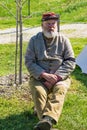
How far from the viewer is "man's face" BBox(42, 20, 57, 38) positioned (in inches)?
247

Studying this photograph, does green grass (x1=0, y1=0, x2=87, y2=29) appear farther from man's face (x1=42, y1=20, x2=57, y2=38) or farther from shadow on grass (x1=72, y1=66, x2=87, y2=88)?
man's face (x1=42, y1=20, x2=57, y2=38)

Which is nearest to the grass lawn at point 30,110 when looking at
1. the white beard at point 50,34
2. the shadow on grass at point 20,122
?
the shadow on grass at point 20,122

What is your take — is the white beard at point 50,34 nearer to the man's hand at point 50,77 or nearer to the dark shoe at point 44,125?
the man's hand at point 50,77

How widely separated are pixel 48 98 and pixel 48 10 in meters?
15.0

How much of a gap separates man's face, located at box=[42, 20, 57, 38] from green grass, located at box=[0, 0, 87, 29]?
10.7m

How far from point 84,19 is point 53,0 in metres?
4.93

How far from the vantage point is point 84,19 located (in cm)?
1833

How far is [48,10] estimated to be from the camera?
20.7 meters

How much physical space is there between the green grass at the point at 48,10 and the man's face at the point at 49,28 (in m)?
10.7

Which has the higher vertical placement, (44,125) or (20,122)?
(44,125)

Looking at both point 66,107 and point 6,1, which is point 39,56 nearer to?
point 66,107

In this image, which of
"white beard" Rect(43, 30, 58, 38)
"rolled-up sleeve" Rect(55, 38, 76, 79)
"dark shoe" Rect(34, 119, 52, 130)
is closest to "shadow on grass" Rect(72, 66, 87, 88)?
"rolled-up sleeve" Rect(55, 38, 76, 79)

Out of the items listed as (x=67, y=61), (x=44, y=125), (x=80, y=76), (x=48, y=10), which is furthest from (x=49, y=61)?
(x=48, y=10)

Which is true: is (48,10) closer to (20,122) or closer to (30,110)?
(30,110)
